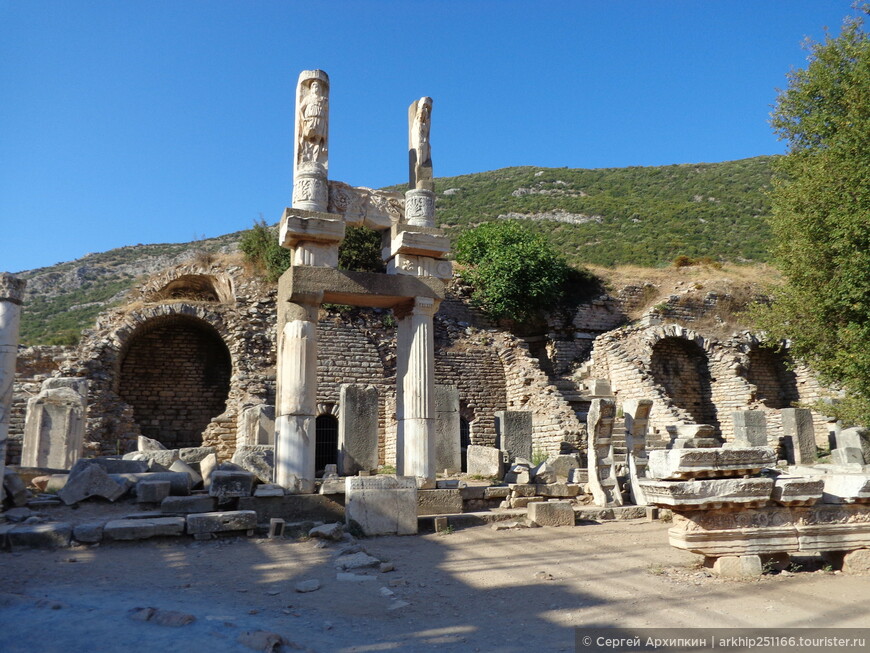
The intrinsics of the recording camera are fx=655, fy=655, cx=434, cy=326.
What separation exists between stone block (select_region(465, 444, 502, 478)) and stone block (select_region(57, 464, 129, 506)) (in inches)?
285

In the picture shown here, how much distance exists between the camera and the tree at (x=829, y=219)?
1189cm

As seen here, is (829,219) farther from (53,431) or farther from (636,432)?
(53,431)

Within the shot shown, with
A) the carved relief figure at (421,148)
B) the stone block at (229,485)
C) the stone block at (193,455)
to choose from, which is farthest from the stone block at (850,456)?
the stone block at (193,455)

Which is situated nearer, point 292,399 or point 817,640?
point 817,640

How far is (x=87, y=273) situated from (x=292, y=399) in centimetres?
4027

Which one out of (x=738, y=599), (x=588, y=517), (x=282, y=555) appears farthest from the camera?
(x=588, y=517)

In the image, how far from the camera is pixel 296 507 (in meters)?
8.73

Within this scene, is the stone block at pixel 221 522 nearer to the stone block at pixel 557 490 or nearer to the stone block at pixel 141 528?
the stone block at pixel 141 528

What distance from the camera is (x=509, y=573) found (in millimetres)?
6270

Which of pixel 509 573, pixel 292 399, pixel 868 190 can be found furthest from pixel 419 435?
pixel 868 190

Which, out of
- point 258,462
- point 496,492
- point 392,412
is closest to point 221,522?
point 258,462

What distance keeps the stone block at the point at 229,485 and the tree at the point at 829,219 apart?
10.4m

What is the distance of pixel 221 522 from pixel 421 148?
6363 mm

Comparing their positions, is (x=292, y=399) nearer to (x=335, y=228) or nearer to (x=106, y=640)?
(x=335, y=228)
